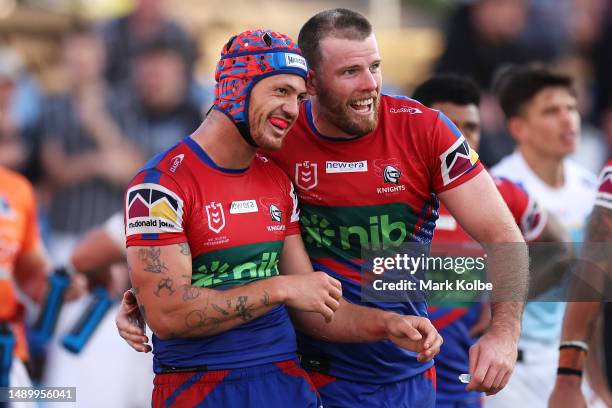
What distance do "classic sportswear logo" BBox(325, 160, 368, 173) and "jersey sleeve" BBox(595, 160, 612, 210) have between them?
1465 mm

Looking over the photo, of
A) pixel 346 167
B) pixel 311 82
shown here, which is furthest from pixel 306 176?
pixel 311 82

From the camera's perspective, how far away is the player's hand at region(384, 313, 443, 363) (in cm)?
463

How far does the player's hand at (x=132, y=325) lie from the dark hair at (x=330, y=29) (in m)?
1.34

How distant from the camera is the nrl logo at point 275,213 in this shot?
4.79 metres

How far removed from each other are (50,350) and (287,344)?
3.18m

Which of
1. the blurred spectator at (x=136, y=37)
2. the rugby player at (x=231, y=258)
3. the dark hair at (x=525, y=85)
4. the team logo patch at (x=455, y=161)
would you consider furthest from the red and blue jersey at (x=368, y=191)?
the blurred spectator at (x=136, y=37)

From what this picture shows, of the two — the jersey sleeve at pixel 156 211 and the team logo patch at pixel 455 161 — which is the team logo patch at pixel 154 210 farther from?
the team logo patch at pixel 455 161

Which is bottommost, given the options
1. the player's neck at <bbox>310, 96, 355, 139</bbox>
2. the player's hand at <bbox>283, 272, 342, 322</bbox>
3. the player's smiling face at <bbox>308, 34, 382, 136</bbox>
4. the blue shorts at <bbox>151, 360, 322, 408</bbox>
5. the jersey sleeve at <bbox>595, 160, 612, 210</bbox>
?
the blue shorts at <bbox>151, 360, 322, 408</bbox>

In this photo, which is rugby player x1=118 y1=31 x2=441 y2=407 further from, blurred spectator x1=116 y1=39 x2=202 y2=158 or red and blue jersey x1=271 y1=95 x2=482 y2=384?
blurred spectator x1=116 y1=39 x2=202 y2=158

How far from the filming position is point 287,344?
4828mm

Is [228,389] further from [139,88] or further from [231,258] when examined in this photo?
[139,88]

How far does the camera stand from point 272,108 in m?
4.68

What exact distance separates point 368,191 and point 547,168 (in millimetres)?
2835

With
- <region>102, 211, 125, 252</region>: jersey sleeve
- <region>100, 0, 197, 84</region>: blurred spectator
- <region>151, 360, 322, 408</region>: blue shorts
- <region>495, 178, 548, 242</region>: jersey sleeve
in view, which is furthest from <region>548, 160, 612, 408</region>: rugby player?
<region>100, 0, 197, 84</region>: blurred spectator
